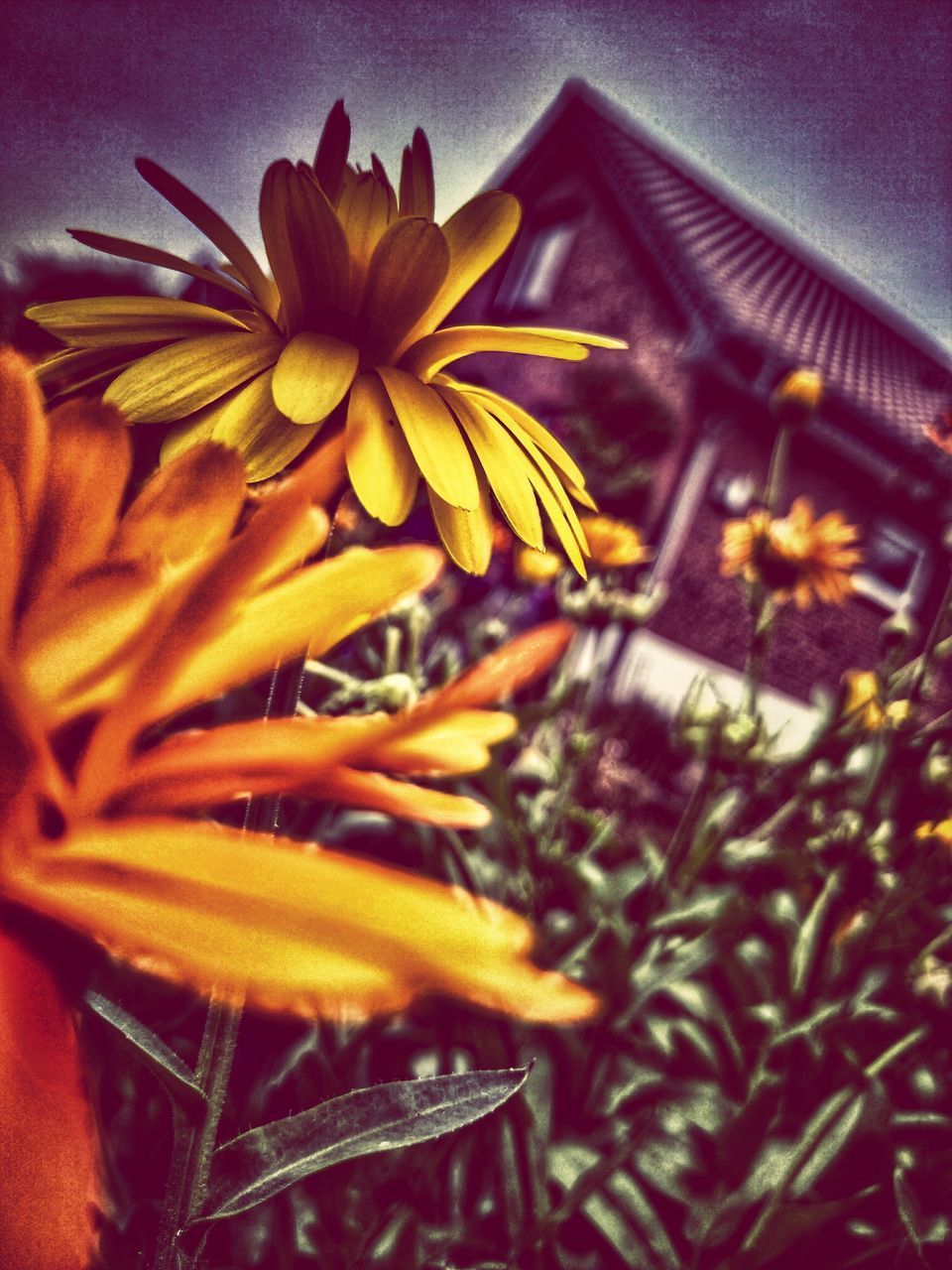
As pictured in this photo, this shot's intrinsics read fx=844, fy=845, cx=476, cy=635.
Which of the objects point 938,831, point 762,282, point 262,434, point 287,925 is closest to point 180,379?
point 262,434

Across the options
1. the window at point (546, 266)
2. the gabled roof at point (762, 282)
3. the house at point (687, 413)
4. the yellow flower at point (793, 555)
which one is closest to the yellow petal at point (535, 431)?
the gabled roof at point (762, 282)

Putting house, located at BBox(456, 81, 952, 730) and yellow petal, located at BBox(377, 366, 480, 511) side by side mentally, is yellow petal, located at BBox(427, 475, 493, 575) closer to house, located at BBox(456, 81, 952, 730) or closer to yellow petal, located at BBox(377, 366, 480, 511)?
yellow petal, located at BBox(377, 366, 480, 511)

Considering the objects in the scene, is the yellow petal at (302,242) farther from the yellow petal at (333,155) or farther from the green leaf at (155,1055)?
the green leaf at (155,1055)

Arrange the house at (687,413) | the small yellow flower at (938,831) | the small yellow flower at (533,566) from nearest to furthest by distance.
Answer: the small yellow flower at (938,831)
the small yellow flower at (533,566)
the house at (687,413)

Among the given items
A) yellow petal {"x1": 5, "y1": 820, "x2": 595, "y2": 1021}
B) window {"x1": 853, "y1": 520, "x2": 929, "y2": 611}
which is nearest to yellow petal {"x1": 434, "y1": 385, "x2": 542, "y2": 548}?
yellow petal {"x1": 5, "y1": 820, "x2": 595, "y2": 1021}

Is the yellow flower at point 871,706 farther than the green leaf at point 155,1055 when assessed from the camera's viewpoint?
Yes

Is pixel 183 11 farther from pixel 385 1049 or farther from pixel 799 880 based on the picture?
pixel 799 880

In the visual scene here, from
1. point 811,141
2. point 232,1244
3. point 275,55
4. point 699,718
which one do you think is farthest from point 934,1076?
point 275,55
